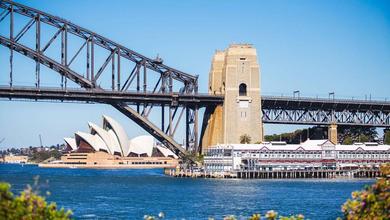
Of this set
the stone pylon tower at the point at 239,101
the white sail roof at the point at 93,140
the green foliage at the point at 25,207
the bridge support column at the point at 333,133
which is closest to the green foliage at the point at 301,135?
the bridge support column at the point at 333,133

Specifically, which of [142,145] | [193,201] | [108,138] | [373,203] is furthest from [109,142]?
[373,203]

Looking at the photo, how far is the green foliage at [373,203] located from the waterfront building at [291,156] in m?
89.2

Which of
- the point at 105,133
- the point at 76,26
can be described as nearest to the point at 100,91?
the point at 76,26

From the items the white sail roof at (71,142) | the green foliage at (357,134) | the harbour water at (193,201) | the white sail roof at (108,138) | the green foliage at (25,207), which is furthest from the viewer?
the white sail roof at (71,142)

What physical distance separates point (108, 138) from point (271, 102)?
5690cm

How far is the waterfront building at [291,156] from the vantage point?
111500 mm

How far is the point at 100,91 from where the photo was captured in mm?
107438

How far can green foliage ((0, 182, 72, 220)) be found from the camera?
1800cm

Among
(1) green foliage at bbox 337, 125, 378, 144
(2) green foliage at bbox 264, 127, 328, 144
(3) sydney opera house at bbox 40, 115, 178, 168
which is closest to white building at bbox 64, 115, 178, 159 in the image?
(3) sydney opera house at bbox 40, 115, 178, 168

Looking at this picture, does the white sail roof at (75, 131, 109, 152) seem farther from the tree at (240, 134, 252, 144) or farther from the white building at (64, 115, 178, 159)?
the tree at (240, 134, 252, 144)

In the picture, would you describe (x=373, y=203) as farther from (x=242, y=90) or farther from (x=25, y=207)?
(x=242, y=90)

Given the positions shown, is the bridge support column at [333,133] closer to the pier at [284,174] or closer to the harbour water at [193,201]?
the pier at [284,174]

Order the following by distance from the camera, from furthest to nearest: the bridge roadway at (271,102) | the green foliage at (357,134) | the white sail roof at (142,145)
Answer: the white sail roof at (142,145)
the green foliage at (357,134)
the bridge roadway at (271,102)

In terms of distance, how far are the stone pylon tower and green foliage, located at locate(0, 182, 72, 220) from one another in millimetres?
97407
